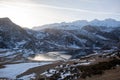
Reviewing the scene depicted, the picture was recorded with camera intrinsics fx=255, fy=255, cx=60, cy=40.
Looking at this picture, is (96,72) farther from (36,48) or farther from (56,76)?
(36,48)

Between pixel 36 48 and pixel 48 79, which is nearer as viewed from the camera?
pixel 48 79

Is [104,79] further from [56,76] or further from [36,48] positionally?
[36,48]

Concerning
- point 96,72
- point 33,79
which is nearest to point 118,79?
point 96,72

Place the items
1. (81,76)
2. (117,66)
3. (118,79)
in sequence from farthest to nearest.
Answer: (117,66), (81,76), (118,79)

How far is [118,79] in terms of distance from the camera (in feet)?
74.2

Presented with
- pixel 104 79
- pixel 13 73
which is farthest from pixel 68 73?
pixel 13 73

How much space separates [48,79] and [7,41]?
557 feet

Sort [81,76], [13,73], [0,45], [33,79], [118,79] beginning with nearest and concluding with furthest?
[118,79] < [81,76] < [33,79] < [13,73] < [0,45]

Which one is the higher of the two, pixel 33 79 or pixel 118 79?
pixel 118 79

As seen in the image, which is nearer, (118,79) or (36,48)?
(118,79)

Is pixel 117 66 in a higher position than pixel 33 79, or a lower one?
higher

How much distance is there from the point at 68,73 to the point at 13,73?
23104mm

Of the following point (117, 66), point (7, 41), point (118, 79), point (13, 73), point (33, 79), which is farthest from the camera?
point (7, 41)

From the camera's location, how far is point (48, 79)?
3138cm
